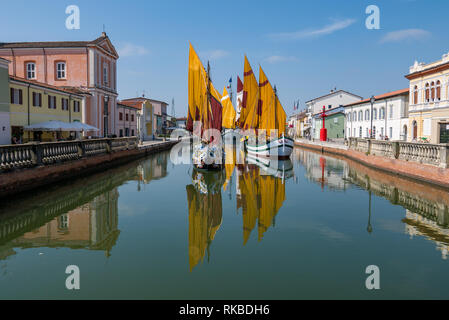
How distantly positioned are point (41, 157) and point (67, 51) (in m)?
31.7

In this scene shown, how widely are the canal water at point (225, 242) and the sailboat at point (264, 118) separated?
16.1 meters

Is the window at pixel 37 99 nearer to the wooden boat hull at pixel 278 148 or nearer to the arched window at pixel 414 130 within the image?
the wooden boat hull at pixel 278 148

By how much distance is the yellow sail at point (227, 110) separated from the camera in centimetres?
6366

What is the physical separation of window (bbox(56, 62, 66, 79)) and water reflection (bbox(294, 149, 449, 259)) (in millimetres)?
31851

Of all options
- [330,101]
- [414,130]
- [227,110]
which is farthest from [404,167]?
[330,101]

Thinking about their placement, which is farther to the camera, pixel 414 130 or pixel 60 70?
pixel 60 70

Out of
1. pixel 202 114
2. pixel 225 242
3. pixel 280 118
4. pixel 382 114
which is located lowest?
pixel 225 242

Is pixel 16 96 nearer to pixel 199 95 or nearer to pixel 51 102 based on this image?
pixel 51 102

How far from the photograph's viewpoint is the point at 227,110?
2532 inches

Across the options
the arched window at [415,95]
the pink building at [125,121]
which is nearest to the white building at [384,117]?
the arched window at [415,95]

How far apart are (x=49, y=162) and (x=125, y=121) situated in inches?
1640

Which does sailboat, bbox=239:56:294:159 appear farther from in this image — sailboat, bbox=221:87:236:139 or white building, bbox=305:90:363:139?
white building, bbox=305:90:363:139

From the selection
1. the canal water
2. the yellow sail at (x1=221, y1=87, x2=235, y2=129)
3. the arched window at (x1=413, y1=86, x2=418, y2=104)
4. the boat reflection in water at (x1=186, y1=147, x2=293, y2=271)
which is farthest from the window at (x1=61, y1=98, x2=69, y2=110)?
the arched window at (x1=413, y1=86, x2=418, y2=104)
